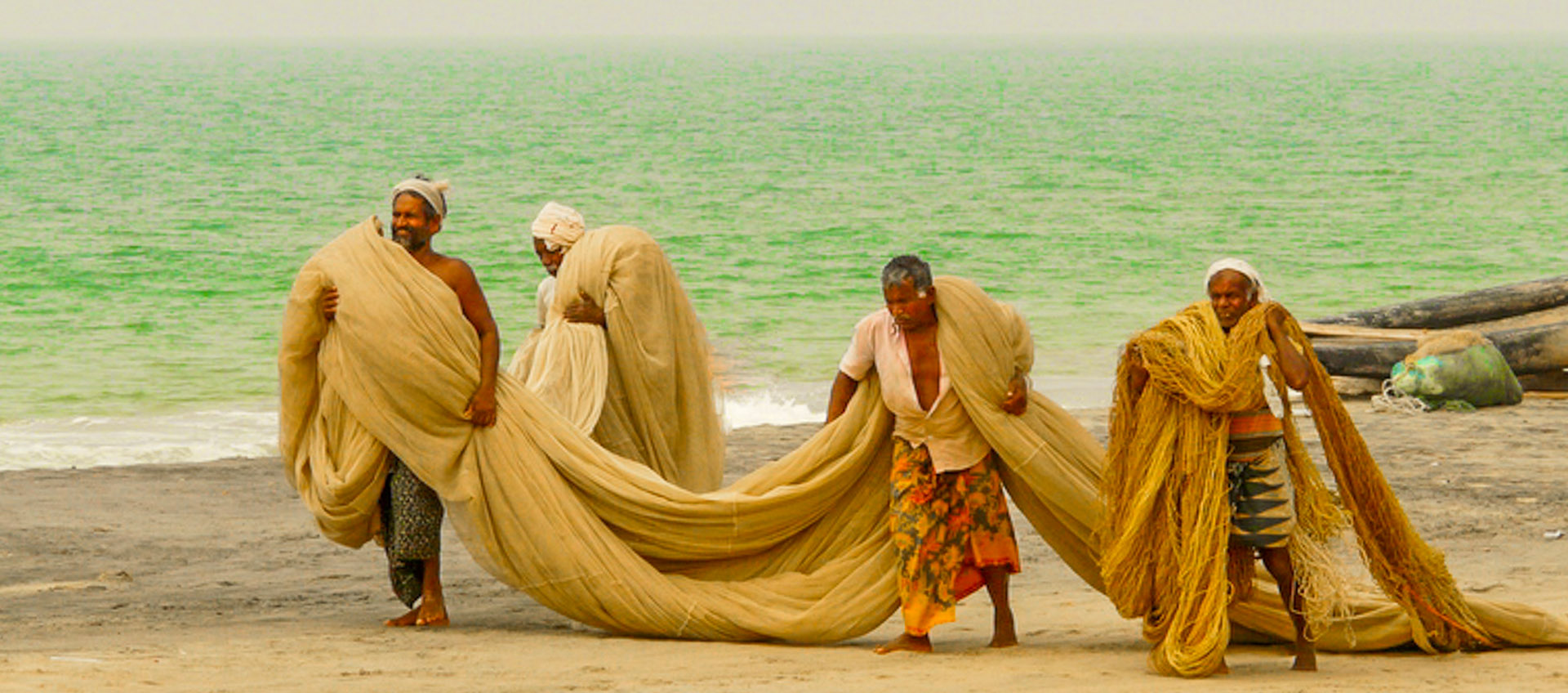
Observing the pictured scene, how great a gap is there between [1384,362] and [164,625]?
29.3 ft

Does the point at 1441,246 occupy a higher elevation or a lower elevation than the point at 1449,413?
lower

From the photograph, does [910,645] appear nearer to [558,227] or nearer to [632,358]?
[632,358]

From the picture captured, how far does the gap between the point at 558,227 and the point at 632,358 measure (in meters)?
0.61

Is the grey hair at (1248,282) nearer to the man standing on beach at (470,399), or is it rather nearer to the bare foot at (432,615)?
the man standing on beach at (470,399)

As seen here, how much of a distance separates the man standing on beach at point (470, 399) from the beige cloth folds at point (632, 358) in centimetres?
84

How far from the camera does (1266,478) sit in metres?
5.80

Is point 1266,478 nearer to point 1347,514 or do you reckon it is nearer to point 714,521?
point 1347,514

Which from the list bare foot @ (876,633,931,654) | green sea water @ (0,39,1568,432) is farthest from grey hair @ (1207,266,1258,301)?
green sea water @ (0,39,1568,432)

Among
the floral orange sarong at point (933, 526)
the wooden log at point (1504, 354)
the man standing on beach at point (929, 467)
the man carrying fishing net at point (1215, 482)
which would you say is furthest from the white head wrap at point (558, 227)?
the wooden log at point (1504, 354)

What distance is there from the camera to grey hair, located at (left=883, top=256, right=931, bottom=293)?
20.2 ft

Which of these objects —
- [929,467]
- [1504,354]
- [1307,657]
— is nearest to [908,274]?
[929,467]

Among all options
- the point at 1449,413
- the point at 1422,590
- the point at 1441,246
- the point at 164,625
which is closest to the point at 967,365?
the point at 1422,590

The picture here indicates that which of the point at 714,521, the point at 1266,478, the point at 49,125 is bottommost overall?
the point at 49,125

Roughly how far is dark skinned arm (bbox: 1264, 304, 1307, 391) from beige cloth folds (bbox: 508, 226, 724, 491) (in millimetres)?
2538
